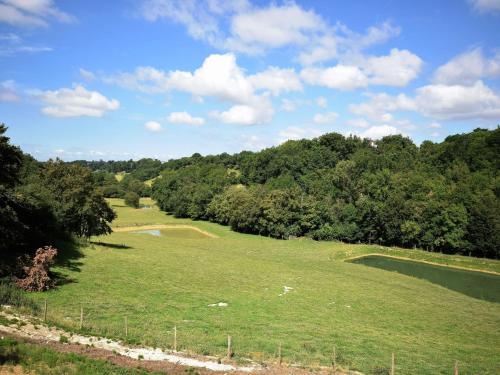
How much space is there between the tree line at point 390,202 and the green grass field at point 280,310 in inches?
1310

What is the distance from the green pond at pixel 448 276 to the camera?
5506 cm

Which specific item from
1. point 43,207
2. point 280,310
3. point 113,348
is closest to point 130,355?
point 113,348

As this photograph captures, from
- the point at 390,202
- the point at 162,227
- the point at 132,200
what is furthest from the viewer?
the point at 132,200

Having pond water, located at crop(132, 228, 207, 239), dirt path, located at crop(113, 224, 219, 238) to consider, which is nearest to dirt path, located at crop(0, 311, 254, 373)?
pond water, located at crop(132, 228, 207, 239)

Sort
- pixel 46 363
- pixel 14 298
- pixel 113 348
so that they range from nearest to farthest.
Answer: pixel 46 363 → pixel 113 348 → pixel 14 298

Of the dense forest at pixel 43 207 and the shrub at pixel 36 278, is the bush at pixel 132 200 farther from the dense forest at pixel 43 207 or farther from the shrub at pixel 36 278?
the shrub at pixel 36 278

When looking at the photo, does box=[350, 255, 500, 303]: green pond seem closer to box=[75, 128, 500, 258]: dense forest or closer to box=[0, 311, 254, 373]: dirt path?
box=[75, 128, 500, 258]: dense forest

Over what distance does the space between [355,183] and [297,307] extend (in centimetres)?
7926

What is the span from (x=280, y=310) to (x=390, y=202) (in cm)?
6855

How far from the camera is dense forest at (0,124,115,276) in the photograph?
3850 centimetres

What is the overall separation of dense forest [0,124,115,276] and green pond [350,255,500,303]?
5049cm

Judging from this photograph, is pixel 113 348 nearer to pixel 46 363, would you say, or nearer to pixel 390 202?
pixel 46 363

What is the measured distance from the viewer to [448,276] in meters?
64.8

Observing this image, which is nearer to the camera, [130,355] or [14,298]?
[130,355]
